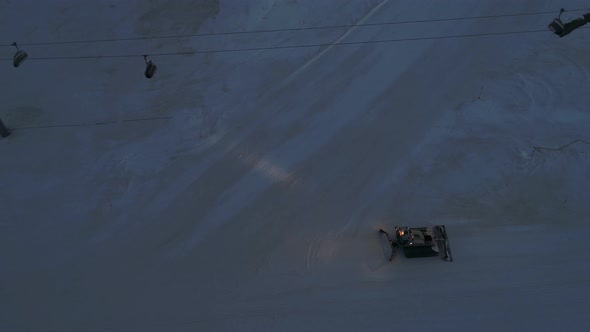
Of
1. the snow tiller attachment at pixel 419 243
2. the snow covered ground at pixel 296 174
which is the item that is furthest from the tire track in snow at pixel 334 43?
the snow tiller attachment at pixel 419 243

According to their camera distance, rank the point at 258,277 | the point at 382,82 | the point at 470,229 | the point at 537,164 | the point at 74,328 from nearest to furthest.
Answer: the point at 74,328 < the point at 258,277 < the point at 470,229 < the point at 537,164 < the point at 382,82

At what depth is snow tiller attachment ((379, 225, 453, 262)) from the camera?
30.5ft

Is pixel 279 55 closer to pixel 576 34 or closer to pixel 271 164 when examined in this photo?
pixel 271 164

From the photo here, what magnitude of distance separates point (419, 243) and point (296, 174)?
3403 mm

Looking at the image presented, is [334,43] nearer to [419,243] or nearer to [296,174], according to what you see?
[296,174]

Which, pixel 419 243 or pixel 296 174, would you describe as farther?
pixel 296 174

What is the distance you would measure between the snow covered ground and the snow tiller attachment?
253 millimetres

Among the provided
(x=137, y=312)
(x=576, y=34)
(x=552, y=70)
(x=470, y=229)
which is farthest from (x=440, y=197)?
(x=576, y=34)

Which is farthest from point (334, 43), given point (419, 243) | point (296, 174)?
point (419, 243)

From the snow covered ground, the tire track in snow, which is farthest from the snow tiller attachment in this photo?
the tire track in snow

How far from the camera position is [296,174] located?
11.0 m

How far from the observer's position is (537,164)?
429 inches

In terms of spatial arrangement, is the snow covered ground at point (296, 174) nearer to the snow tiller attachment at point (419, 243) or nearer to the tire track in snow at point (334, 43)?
the tire track in snow at point (334, 43)

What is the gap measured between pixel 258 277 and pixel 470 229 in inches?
191
